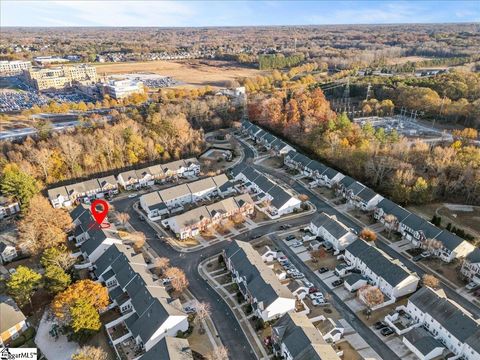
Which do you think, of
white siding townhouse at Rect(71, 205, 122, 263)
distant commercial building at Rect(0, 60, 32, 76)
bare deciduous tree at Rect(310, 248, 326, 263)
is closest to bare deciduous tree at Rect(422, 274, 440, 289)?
bare deciduous tree at Rect(310, 248, 326, 263)

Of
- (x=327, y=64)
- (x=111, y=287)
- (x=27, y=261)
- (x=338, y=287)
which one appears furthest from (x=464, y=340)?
(x=327, y=64)

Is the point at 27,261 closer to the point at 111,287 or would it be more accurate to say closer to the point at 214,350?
the point at 111,287

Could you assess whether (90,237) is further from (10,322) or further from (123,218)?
(10,322)

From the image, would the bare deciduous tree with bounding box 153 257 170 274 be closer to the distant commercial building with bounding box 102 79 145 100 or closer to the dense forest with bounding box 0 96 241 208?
the dense forest with bounding box 0 96 241 208

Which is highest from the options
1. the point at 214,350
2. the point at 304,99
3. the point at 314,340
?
the point at 304,99

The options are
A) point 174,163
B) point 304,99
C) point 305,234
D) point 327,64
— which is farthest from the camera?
point 327,64

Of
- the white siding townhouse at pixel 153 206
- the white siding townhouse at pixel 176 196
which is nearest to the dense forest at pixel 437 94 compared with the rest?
the white siding townhouse at pixel 176 196

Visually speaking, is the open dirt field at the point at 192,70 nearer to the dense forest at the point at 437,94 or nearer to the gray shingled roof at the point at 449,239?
the dense forest at the point at 437,94
